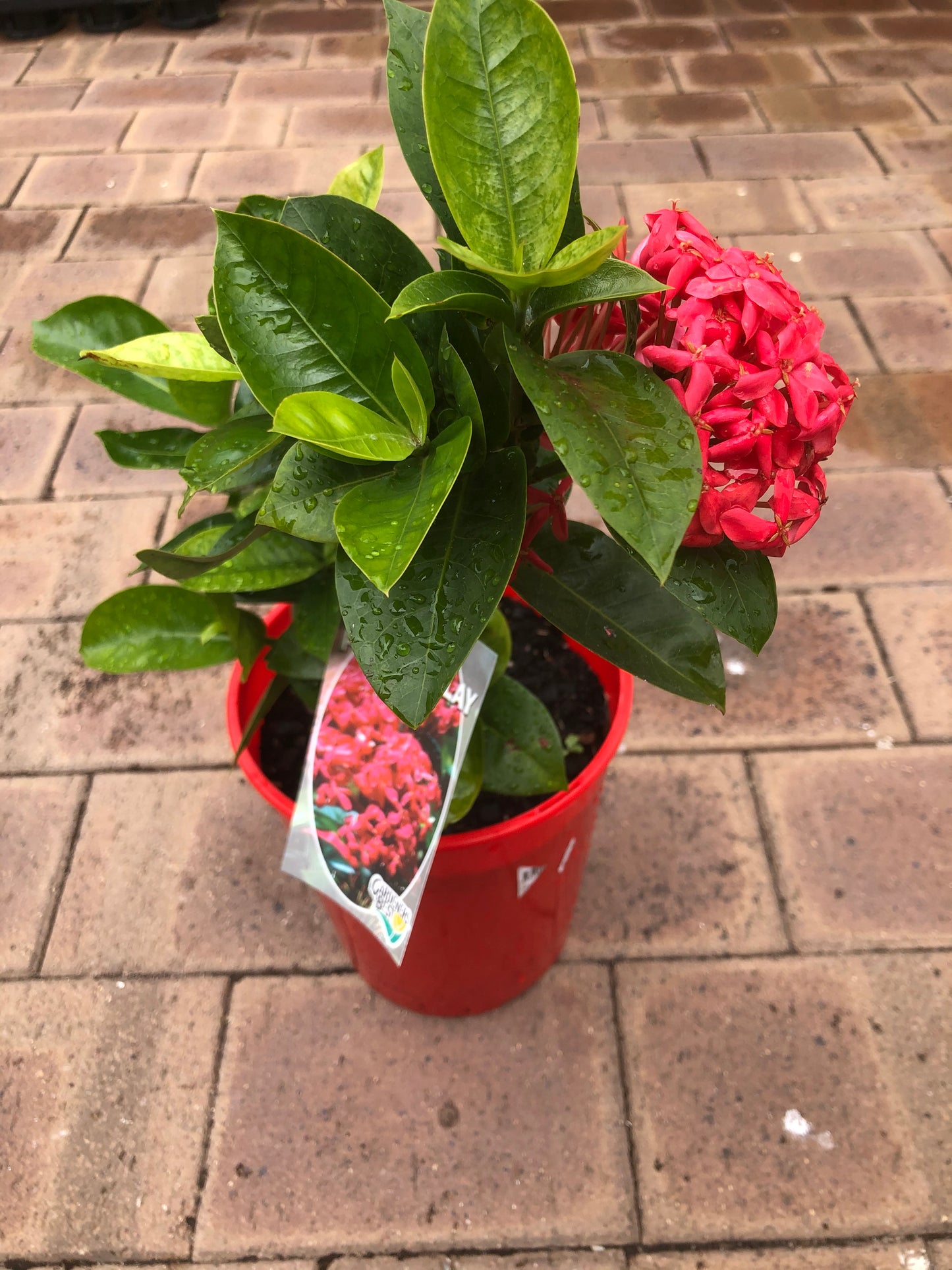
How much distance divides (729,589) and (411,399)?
0.24m

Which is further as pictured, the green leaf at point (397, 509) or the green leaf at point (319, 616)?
the green leaf at point (319, 616)

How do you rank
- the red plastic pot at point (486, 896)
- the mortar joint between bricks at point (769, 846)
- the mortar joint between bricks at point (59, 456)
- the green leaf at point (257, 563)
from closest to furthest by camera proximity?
the green leaf at point (257, 563) → the red plastic pot at point (486, 896) → the mortar joint between bricks at point (769, 846) → the mortar joint between bricks at point (59, 456)

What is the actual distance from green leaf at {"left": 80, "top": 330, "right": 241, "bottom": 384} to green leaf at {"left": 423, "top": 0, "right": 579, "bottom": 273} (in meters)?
0.20

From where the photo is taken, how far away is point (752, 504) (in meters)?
0.59

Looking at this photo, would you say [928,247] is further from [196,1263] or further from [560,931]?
[196,1263]

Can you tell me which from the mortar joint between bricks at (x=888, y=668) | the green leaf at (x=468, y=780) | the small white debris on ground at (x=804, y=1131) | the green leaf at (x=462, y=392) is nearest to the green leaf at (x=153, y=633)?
the green leaf at (x=468, y=780)

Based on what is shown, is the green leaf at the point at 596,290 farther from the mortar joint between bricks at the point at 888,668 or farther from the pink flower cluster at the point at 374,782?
the mortar joint between bricks at the point at 888,668

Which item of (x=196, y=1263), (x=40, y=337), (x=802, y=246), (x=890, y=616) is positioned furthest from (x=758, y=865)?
(x=802, y=246)

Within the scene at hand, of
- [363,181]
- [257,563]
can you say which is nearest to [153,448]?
[257,563]

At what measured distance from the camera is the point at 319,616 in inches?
33.4

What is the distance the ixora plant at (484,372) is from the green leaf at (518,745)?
0.33m

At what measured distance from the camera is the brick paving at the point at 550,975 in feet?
3.83

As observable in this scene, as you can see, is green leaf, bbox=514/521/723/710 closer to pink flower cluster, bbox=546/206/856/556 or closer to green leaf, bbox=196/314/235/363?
pink flower cluster, bbox=546/206/856/556

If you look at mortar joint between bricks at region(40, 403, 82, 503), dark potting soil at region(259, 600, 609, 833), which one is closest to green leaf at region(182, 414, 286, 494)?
dark potting soil at region(259, 600, 609, 833)
